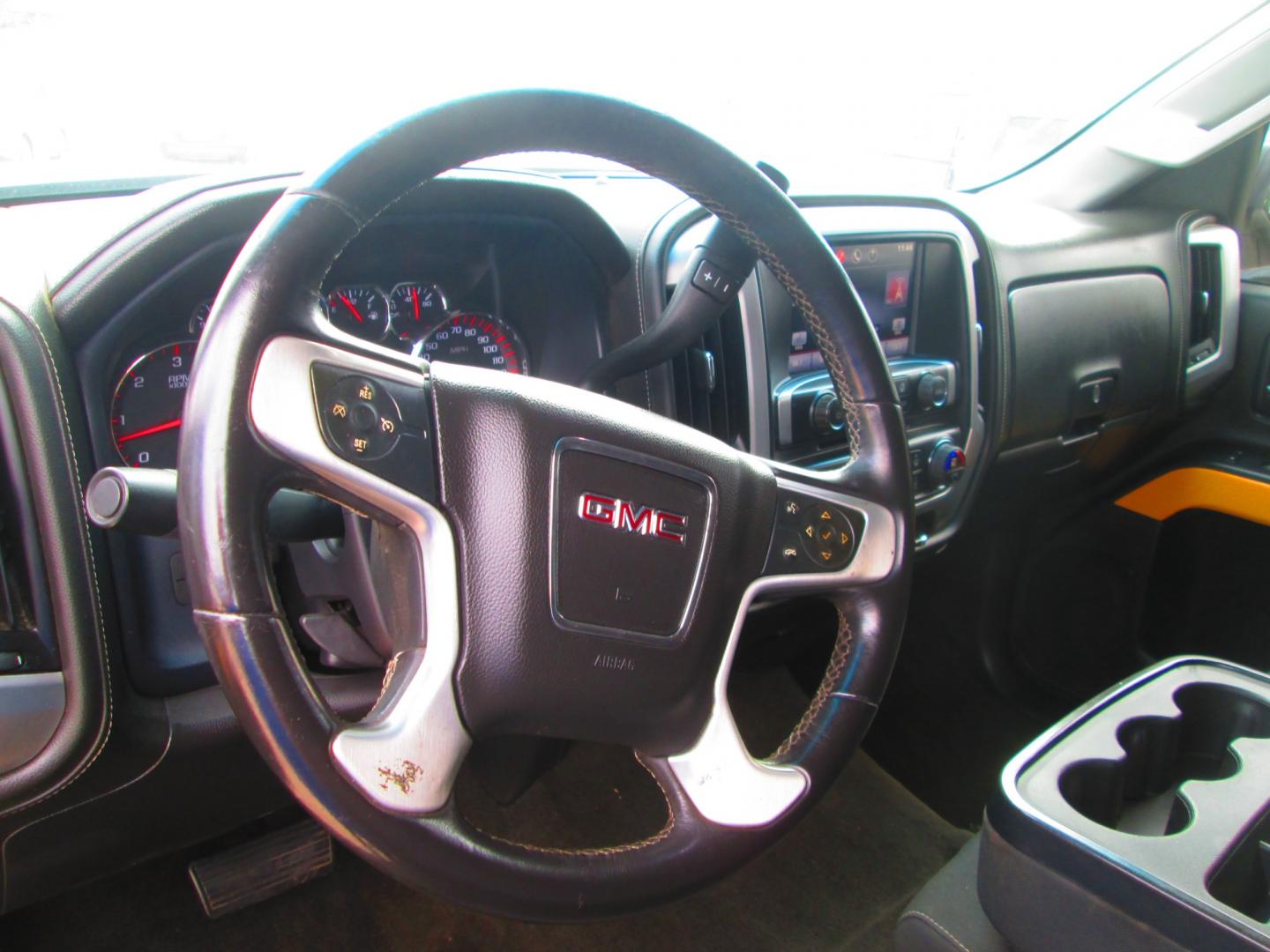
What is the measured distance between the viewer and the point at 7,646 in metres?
0.94

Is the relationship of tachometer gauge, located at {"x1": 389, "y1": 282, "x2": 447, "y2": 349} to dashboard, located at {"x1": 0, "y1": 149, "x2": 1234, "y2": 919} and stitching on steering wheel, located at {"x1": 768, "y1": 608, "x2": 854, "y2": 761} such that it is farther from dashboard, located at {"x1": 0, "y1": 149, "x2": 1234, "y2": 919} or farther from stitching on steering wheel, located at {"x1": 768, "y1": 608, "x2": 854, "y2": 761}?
stitching on steering wheel, located at {"x1": 768, "y1": 608, "x2": 854, "y2": 761}

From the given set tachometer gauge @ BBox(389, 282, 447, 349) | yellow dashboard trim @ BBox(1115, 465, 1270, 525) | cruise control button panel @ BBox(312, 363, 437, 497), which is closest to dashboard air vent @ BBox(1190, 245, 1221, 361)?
yellow dashboard trim @ BBox(1115, 465, 1270, 525)

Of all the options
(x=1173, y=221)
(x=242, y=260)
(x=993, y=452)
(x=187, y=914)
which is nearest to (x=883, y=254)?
(x=993, y=452)

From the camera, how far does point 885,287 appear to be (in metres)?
1.58

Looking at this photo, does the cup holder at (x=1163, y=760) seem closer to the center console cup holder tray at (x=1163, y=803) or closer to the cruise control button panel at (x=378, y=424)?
the center console cup holder tray at (x=1163, y=803)

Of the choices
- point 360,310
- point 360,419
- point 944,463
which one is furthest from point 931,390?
point 360,419

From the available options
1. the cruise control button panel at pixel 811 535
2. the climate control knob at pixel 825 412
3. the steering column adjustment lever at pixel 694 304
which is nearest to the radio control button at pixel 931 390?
the climate control knob at pixel 825 412

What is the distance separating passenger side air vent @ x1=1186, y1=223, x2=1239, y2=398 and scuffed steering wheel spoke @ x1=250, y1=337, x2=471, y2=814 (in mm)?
1885

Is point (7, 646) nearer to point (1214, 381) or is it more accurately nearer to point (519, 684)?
point (519, 684)

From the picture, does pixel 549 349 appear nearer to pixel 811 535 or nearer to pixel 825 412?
pixel 825 412

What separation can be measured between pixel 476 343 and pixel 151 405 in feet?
1.37

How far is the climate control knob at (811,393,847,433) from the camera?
1.40 meters

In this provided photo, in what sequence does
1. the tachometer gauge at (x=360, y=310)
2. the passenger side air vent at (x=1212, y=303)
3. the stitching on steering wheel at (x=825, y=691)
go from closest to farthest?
the stitching on steering wheel at (x=825, y=691), the tachometer gauge at (x=360, y=310), the passenger side air vent at (x=1212, y=303)

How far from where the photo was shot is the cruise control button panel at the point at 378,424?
70 centimetres
